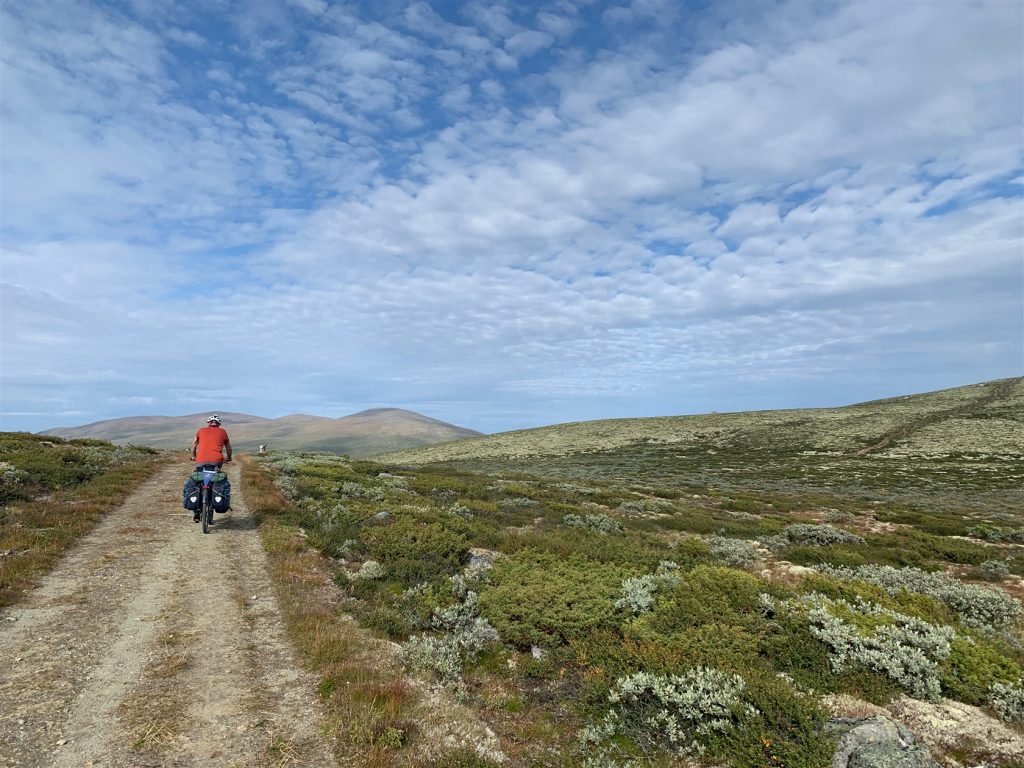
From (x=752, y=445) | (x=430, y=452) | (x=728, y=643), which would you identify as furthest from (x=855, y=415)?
(x=728, y=643)

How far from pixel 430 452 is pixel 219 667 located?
86.5 metres

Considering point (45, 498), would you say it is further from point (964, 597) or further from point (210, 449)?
point (964, 597)

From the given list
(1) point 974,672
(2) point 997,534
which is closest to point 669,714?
(1) point 974,672

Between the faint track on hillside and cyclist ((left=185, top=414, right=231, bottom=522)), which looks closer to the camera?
cyclist ((left=185, top=414, right=231, bottom=522))

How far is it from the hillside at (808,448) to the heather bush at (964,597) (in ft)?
124

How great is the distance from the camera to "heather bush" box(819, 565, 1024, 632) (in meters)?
10.5

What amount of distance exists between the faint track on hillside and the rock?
72644mm

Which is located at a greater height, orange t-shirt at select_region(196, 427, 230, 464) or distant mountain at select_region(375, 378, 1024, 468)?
orange t-shirt at select_region(196, 427, 230, 464)

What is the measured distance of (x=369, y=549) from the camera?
555 inches

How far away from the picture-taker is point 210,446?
1574cm

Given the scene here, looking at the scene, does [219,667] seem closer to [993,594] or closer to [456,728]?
[456,728]

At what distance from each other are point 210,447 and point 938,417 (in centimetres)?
10600

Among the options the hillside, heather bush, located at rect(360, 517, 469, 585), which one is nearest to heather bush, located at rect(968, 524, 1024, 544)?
the hillside

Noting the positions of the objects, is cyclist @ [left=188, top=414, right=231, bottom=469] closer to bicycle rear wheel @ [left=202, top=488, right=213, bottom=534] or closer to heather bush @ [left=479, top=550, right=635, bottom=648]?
bicycle rear wheel @ [left=202, top=488, right=213, bottom=534]
